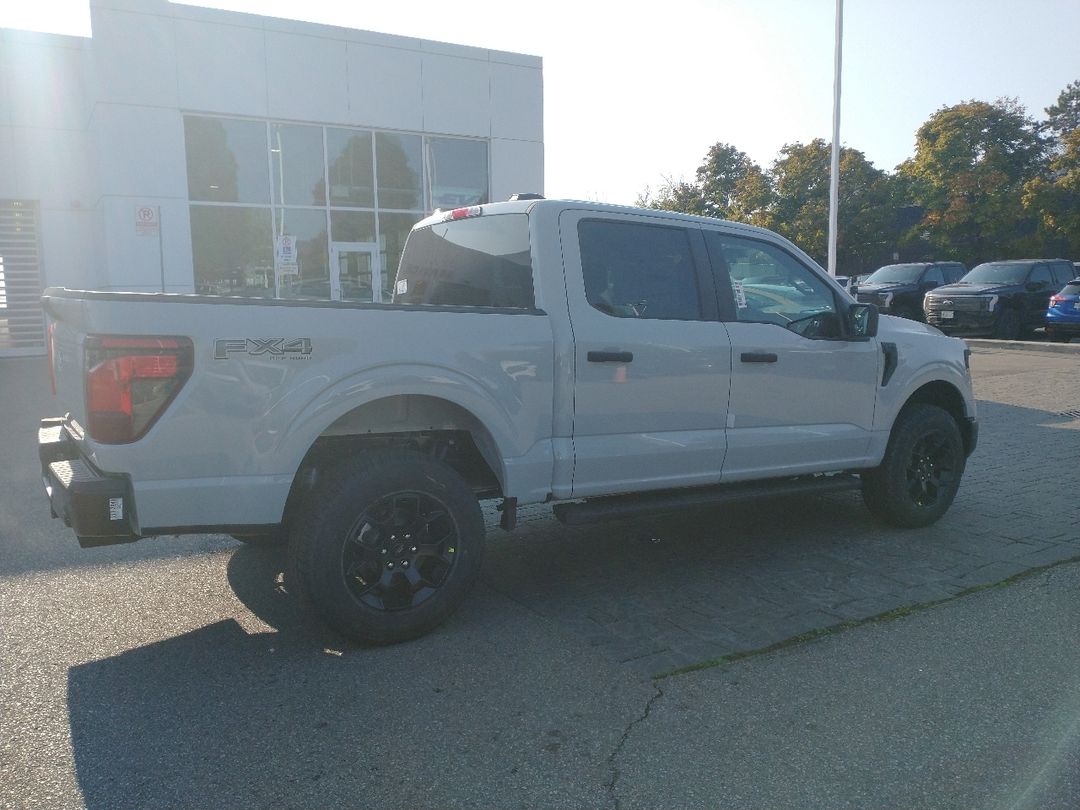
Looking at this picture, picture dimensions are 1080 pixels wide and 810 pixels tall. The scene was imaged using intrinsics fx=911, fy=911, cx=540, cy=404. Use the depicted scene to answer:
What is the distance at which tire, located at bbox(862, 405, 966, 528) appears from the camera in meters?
5.82

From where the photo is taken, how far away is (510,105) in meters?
20.8

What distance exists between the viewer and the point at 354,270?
64.8 feet

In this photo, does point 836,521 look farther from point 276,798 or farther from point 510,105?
point 510,105

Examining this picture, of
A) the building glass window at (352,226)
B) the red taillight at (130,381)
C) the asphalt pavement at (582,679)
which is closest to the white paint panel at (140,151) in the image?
the building glass window at (352,226)

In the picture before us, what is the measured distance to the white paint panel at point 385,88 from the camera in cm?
1900

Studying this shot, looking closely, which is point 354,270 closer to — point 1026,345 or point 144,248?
point 144,248

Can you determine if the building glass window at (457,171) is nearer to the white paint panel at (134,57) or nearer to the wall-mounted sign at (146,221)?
the white paint panel at (134,57)

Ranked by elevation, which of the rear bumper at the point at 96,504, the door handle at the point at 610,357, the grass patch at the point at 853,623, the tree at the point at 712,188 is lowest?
the grass patch at the point at 853,623

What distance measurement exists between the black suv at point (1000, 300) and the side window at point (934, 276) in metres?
1.61

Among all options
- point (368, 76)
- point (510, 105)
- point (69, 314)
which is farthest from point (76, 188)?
point (69, 314)

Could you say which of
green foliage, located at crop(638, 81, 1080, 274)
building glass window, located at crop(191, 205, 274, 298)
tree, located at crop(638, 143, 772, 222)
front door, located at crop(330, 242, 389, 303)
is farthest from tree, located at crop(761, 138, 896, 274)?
building glass window, located at crop(191, 205, 274, 298)

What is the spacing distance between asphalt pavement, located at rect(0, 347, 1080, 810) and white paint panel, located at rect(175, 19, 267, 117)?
13701mm

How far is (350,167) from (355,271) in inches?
86.5

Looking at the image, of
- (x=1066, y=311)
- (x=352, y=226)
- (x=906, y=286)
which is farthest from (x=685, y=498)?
(x=906, y=286)
